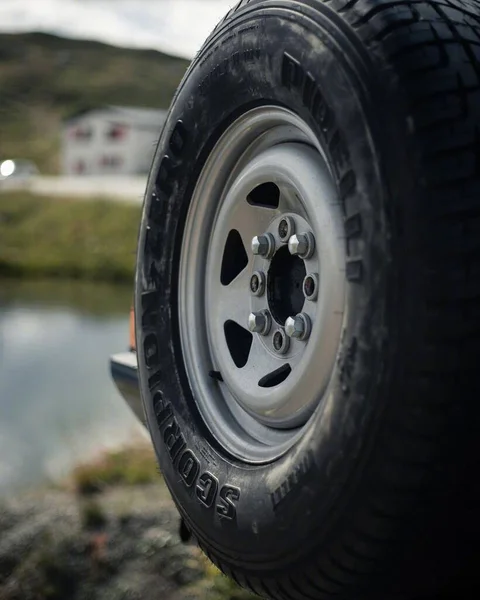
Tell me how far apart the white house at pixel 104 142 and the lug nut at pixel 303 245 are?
66213 millimetres

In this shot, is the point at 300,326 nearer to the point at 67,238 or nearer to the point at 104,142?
the point at 67,238

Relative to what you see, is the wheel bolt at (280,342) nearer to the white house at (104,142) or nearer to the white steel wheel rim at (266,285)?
the white steel wheel rim at (266,285)

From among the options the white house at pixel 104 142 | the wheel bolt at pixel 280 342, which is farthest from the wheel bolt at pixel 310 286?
the white house at pixel 104 142

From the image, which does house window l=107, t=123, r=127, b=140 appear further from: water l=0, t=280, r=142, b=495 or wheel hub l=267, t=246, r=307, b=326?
wheel hub l=267, t=246, r=307, b=326

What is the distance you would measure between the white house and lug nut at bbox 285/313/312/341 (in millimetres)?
66255

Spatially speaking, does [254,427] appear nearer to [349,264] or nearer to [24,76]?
[349,264]

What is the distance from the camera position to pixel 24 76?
8350 centimetres

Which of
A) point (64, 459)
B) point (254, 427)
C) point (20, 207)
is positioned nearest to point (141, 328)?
point (254, 427)

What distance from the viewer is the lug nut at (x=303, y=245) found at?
1738 millimetres

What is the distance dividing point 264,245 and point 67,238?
49.2 ft

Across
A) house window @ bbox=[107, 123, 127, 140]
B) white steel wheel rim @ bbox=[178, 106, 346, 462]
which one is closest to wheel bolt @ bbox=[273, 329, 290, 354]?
white steel wheel rim @ bbox=[178, 106, 346, 462]

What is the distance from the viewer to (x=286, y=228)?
6.06 feet

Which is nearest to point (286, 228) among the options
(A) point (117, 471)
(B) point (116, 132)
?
(A) point (117, 471)

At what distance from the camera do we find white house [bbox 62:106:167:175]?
69.2 m
